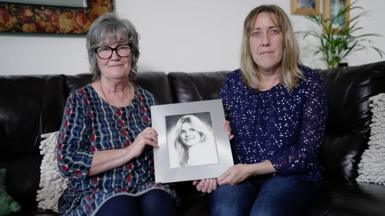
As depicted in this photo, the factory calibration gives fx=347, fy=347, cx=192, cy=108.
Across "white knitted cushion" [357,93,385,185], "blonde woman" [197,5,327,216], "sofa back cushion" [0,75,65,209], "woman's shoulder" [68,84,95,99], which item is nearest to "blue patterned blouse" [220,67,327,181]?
"blonde woman" [197,5,327,216]

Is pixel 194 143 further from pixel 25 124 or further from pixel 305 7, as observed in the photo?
pixel 305 7

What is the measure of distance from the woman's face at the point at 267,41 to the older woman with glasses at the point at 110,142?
479 millimetres

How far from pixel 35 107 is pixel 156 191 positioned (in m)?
0.72

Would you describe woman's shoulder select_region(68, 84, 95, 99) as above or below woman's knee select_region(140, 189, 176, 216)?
above

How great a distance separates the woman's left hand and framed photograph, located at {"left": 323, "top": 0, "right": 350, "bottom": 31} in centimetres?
176

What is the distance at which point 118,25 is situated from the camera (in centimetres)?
128

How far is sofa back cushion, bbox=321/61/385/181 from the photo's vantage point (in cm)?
151

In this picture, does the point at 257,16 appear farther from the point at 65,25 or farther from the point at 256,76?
the point at 65,25

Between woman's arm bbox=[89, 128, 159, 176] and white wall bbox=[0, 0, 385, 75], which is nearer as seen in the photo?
woman's arm bbox=[89, 128, 159, 176]

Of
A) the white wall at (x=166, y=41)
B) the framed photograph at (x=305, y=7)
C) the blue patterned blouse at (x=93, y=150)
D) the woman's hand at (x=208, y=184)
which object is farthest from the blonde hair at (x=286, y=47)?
the framed photograph at (x=305, y=7)

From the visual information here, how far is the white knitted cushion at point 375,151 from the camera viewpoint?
137cm

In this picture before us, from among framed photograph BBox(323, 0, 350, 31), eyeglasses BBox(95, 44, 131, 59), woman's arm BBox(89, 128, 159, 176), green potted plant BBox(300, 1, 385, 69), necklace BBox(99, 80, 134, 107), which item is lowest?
woman's arm BBox(89, 128, 159, 176)

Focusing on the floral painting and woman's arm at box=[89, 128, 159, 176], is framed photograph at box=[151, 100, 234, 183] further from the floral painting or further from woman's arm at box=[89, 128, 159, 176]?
the floral painting

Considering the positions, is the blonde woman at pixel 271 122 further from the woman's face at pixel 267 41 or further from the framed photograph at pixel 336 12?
the framed photograph at pixel 336 12
